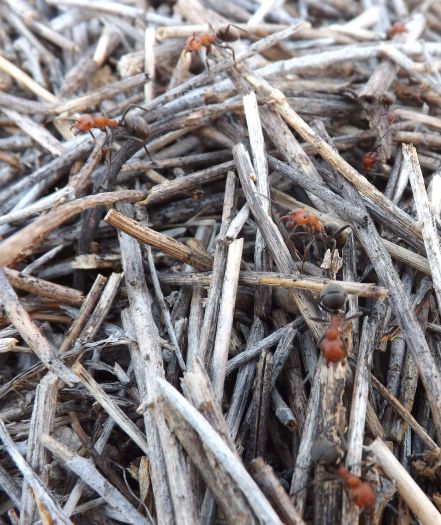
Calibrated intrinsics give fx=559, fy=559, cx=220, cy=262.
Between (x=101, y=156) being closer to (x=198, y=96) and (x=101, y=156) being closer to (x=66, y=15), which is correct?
(x=198, y=96)

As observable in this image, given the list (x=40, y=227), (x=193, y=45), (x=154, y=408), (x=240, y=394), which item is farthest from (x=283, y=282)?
(x=193, y=45)

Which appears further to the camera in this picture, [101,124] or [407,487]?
[101,124]

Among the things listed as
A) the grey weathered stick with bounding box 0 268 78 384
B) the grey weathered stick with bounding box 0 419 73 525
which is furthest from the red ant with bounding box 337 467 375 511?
the grey weathered stick with bounding box 0 268 78 384

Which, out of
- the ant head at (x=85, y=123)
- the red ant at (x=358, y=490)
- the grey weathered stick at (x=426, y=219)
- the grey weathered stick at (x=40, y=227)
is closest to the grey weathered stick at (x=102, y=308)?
the grey weathered stick at (x=40, y=227)

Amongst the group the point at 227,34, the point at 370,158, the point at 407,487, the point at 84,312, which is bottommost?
the point at 407,487

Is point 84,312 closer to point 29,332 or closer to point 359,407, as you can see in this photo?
point 29,332

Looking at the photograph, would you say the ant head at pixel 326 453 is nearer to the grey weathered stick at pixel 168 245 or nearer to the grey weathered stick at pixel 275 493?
the grey weathered stick at pixel 275 493

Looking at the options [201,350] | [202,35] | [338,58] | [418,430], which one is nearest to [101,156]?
[202,35]
